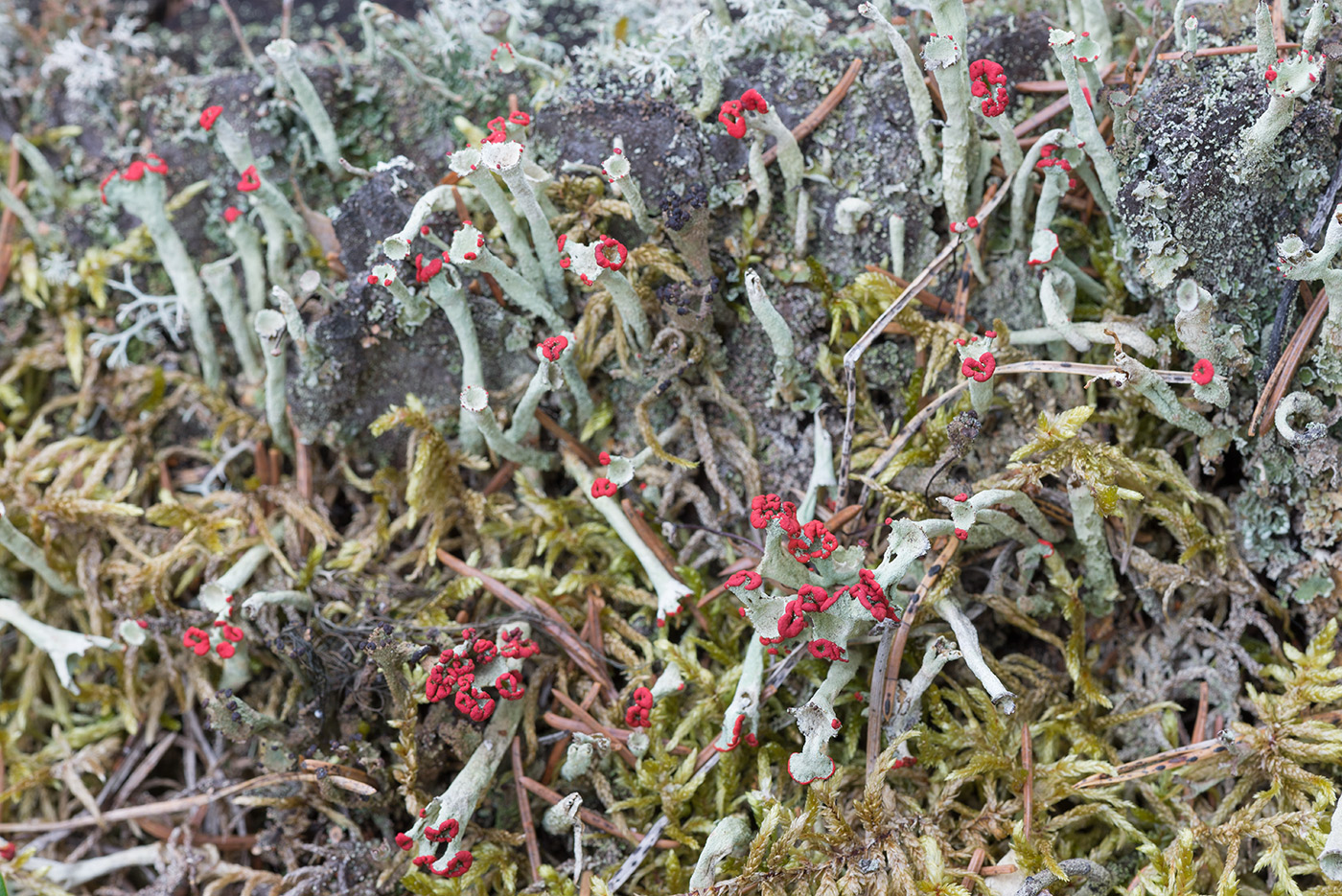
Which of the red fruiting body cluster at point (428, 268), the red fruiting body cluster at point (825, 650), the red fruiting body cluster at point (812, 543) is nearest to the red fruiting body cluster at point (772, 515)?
the red fruiting body cluster at point (812, 543)

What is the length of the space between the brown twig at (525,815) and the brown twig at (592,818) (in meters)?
0.02

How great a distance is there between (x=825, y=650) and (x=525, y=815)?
771 mm

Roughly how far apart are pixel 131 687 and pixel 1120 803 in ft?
7.42

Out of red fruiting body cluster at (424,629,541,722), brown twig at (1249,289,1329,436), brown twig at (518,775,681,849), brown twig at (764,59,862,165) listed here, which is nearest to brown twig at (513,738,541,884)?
brown twig at (518,775,681,849)

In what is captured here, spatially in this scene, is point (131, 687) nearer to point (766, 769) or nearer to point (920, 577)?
point (766, 769)

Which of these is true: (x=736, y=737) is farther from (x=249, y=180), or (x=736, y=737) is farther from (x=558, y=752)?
(x=249, y=180)

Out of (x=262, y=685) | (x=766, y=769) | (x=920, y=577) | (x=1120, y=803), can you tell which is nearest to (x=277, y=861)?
(x=262, y=685)

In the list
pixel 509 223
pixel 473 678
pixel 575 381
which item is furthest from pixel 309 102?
pixel 473 678

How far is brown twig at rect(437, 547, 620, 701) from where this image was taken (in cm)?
211

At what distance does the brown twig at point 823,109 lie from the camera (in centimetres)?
→ 224

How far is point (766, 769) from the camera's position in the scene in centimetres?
196

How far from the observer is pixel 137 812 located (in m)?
2.24

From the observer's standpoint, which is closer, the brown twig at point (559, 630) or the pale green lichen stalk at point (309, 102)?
the brown twig at point (559, 630)

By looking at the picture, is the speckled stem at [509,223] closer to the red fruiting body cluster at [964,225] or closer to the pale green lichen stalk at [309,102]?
the pale green lichen stalk at [309,102]
